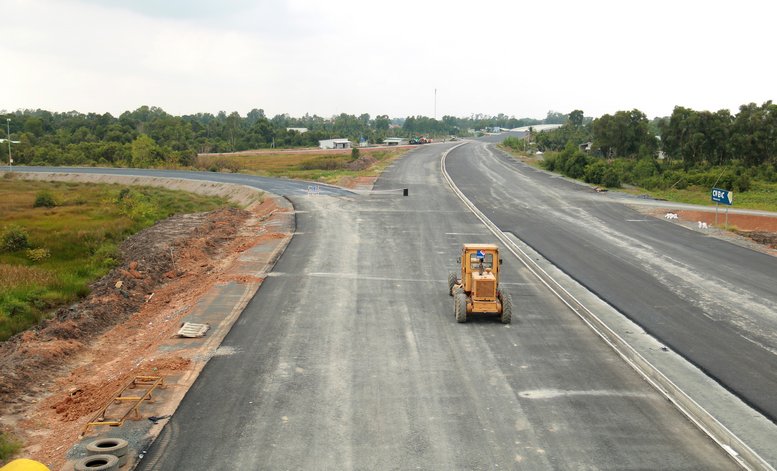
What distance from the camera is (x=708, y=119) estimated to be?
7388 cm

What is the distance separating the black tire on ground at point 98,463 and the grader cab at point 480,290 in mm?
11672

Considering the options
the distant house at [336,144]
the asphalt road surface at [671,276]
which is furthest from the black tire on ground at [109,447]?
the distant house at [336,144]

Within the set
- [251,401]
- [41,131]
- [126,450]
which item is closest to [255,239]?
[251,401]

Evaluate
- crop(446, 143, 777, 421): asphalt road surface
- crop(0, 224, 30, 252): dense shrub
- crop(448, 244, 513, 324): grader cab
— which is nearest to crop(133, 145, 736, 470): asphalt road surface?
crop(448, 244, 513, 324): grader cab

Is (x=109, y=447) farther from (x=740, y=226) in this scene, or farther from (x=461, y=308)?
(x=740, y=226)

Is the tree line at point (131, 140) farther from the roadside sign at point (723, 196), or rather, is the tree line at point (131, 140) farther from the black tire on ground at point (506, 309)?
the black tire on ground at point (506, 309)

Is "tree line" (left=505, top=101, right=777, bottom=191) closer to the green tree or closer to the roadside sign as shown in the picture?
the roadside sign

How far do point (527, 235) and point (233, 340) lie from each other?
74.8 ft

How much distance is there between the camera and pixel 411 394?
15.0 metres

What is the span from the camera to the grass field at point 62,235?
84.6 ft

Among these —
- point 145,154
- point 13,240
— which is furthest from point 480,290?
point 145,154

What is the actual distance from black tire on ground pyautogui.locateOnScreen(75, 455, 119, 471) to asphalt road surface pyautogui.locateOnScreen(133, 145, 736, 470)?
73 cm

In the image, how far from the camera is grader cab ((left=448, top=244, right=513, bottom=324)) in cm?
2014

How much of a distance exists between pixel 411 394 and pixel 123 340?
11.2m
